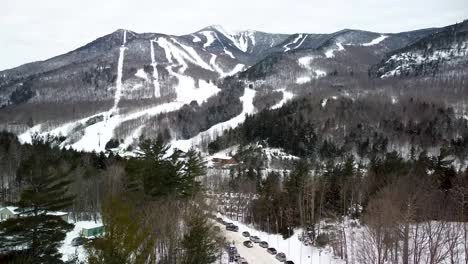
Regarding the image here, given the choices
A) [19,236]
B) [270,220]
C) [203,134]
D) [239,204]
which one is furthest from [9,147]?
[203,134]

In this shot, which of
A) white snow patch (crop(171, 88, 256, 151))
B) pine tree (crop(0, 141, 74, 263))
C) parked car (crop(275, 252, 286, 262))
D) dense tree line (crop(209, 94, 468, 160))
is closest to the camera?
pine tree (crop(0, 141, 74, 263))

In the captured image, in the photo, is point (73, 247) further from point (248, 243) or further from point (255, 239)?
point (255, 239)

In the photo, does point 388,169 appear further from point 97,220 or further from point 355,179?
point 97,220

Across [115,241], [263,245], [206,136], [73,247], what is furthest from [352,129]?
[115,241]

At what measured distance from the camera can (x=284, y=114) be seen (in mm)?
155125

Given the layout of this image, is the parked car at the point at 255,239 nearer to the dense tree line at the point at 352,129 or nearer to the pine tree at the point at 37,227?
the pine tree at the point at 37,227

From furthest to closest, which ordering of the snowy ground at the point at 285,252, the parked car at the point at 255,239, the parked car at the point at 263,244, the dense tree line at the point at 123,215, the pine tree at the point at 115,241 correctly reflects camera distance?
the parked car at the point at 255,239, the parked car at the point at 263,244, the snowy ground at the point at 285,252, the dense tree line at the point at 123,215, the pine tree at the point at 115,241

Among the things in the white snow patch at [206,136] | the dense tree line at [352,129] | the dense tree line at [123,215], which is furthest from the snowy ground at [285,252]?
the white snow patch at [206,136]

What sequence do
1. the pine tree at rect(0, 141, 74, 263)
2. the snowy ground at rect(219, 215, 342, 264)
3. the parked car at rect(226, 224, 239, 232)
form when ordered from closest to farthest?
the pine tree at rect(0, 141, 74, 263)
the snowy ground at rect(219, 215, 342, 264)
the parked car at rect(226, 224, 239, 232)

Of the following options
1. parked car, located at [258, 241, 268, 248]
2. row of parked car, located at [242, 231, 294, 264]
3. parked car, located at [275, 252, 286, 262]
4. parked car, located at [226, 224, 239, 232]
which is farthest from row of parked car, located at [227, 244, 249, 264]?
parked car, located at [226, 224, 239, 232]

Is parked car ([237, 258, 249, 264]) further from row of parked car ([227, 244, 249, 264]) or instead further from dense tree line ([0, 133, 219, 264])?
dense tree line ([0, 133, 219, 264])

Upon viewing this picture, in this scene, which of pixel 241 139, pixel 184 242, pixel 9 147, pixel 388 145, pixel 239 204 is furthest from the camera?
pixel 241 139

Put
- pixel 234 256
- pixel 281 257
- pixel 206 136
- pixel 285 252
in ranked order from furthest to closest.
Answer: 1. pixel 206 136
2. pixel 285 252
3. pixel 281 257
4. pixel 234 256

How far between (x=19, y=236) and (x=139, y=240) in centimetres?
1047
